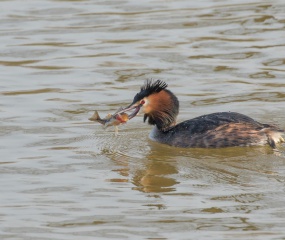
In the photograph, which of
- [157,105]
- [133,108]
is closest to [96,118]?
[133,108]

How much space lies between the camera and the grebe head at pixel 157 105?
1109 cm

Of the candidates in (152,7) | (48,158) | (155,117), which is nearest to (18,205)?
(48,158)

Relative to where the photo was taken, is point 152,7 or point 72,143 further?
point 152,7

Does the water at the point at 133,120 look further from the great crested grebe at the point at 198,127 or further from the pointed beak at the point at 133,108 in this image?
the pointed beak at the point at 133,108

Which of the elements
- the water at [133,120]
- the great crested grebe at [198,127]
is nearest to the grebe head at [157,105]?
the great crested grebe at [198,127]

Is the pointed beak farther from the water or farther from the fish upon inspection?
the water

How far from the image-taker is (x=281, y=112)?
11844 mm

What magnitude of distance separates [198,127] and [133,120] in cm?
135

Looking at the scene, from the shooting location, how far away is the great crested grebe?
10.6 m

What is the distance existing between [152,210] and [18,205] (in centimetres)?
110

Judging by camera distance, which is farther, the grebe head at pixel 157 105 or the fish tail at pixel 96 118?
the grebe head at pixel 157 105

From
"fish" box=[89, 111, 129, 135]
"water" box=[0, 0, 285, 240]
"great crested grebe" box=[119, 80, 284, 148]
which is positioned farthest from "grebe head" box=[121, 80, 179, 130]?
"water" box=[0, 0, 285, 240]

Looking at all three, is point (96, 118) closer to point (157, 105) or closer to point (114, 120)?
point (114, 120)

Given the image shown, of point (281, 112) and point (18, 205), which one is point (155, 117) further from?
point (18, 205)
